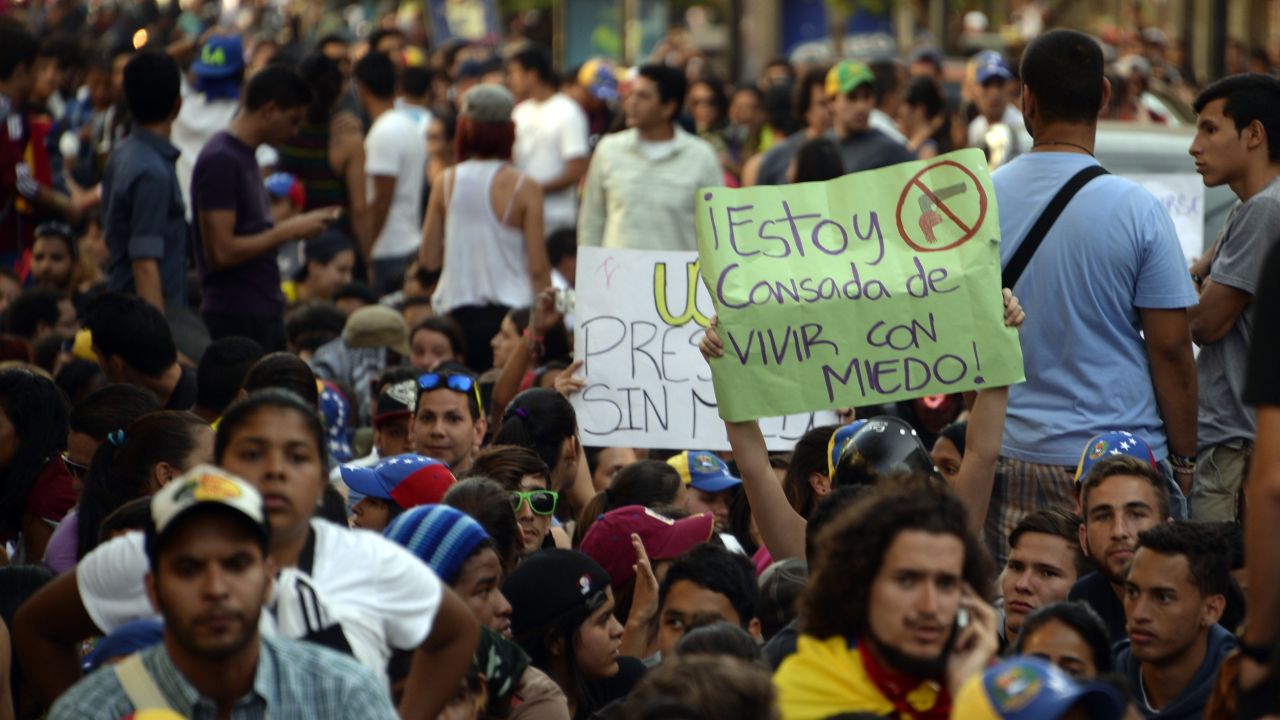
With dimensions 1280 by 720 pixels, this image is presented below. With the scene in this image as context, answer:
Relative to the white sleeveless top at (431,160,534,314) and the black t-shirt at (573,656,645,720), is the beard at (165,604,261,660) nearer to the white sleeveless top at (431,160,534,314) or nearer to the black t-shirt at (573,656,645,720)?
the black t-shirt at (573,656,645,720)

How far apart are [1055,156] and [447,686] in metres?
2.60

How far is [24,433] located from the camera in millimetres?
6758

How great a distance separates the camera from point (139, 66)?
8.91m

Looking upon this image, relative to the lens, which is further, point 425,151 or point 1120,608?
point 425,151

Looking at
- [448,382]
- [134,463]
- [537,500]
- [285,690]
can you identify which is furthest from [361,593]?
[448,382]

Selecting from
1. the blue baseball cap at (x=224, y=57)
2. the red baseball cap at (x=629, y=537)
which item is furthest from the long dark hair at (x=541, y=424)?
the blue baseball cap at (x=224, y=57)

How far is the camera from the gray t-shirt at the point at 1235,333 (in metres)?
5.81

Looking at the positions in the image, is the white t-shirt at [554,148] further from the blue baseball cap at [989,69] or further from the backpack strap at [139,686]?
the backpack strap at [139,686]

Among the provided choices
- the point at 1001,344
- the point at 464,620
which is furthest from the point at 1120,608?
the point at 464,620

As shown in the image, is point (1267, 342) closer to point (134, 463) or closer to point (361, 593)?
point (361, 593)

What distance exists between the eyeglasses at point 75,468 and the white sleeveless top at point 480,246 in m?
3.65

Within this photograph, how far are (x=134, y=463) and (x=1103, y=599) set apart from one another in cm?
278

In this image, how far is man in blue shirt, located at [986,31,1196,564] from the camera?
5.73 m

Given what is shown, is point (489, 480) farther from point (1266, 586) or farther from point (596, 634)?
point (1266, 586)
